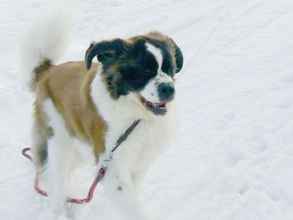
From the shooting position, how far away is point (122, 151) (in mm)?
4172

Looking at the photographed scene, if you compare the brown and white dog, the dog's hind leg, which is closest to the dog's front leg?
the brown and white dog

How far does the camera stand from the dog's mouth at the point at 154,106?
395 cm

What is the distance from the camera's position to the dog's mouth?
395 cm

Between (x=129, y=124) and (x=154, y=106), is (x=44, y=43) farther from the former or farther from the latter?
(x=154, y=106)

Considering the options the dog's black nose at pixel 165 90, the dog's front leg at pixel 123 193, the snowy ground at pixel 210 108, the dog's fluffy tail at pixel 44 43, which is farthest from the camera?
the snowy ground at pixel 210 108

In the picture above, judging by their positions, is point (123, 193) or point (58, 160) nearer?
point (123, 193)

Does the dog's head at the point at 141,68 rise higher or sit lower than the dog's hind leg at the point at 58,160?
higher

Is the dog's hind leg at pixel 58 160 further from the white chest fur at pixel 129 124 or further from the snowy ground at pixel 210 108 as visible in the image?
the white chest fur at pixel 129 124

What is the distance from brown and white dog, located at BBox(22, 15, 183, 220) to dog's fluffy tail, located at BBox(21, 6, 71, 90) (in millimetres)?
17

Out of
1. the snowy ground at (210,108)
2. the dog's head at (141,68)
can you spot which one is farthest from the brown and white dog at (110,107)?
the snowy ground at (210,108)

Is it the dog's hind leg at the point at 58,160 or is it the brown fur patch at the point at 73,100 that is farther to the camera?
the dog's hind leg at the point at 58,160

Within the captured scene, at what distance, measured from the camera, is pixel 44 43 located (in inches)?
191

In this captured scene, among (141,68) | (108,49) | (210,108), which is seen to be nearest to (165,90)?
(141,68)

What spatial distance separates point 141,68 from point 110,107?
42 cm
